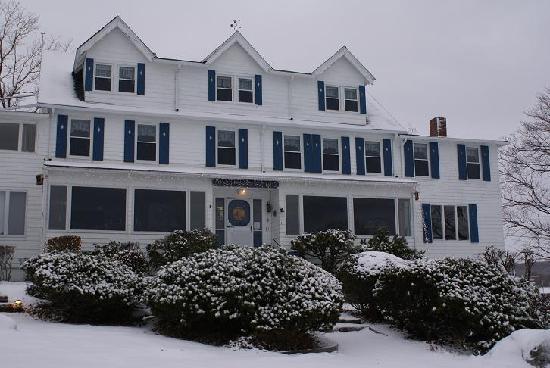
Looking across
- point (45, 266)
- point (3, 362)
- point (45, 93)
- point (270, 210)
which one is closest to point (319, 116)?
point (270, 210)

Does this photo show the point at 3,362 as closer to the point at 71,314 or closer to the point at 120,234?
the point at 71,314

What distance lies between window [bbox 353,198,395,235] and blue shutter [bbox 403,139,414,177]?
1.74m

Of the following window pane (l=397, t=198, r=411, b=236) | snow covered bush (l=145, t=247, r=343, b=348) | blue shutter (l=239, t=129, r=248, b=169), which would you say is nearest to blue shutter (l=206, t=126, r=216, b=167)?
blue shutter (l=239, t=129, r=248, b=169)

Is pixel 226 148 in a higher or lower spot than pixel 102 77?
lower

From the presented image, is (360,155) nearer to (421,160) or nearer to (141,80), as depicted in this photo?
(421,160)

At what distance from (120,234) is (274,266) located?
28.9 ft

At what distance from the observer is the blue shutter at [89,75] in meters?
19.0

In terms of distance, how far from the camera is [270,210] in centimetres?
2017

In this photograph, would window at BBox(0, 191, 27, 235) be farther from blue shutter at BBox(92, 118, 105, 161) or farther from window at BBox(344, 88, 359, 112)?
window at BBox(344, 88, 359, 112)

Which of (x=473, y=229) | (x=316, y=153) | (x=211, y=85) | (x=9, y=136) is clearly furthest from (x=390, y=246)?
(x=9, y=136)

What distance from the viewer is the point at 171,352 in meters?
8.30

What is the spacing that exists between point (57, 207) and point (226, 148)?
237 inches

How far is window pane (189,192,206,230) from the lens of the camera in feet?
61.3

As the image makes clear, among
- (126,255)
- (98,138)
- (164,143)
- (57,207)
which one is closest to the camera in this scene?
(126,255)
